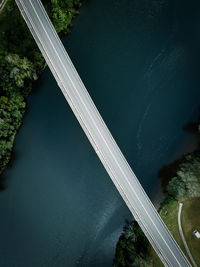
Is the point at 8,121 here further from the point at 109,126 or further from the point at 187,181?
the point at 187,181

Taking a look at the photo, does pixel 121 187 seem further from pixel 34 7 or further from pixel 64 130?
pixel 34 7

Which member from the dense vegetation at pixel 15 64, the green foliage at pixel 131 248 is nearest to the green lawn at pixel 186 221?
the green foliage at pixel 131 248

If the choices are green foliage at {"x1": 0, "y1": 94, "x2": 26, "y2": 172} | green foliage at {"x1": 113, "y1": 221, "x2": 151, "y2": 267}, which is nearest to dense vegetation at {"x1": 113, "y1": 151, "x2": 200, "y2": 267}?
green foliage at {"x1": 113, "y1": 221, "x2": 151, "y2": 267}

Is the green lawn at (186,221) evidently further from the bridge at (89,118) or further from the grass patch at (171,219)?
the bridge at (89,118)

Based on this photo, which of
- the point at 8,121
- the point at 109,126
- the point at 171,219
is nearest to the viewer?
the point at 8,121

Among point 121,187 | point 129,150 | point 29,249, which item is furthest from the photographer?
point 129,150

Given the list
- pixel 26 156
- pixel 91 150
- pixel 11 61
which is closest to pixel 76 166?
pixel 91 150

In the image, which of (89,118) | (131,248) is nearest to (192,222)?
(131,248)
